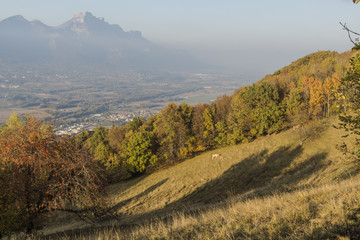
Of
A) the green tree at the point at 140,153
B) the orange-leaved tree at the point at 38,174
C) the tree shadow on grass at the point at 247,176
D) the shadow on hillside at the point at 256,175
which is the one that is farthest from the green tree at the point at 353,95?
the green tree at the point at 140,153

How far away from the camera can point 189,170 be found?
36312 millimetres

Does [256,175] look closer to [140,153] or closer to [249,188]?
[249,188]

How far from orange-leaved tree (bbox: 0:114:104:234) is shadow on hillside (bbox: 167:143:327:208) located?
12581mm

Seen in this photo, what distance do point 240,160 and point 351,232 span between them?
3031 centimetres

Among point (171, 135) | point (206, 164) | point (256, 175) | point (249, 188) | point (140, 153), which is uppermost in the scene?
point (171, 135)

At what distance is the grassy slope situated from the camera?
698 centimetres

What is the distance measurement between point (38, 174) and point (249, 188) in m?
20.9

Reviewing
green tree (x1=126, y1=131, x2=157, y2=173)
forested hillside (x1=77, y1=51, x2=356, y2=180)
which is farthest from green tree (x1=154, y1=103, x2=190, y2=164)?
green tree (x1=126, y1=131, x2=157, y2=173)

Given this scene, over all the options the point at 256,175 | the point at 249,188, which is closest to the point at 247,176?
the point at 256,175

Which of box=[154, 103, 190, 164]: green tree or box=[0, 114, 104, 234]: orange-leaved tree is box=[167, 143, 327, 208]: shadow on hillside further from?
box=[154, 103, 190, 164]: green tree

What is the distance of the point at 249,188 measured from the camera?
80.2ft

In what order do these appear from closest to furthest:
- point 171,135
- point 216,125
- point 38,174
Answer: point 38,174
point 171,135
point 216,125

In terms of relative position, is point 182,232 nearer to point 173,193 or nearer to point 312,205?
point 312,205

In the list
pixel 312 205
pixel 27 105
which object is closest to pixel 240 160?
pixel 312 205
